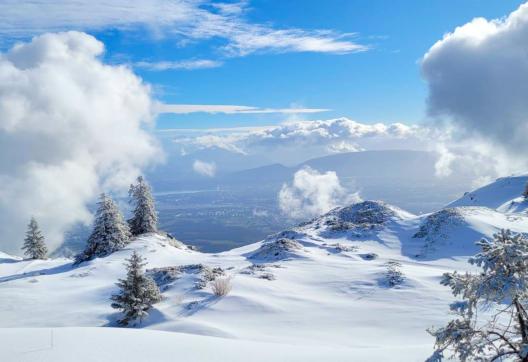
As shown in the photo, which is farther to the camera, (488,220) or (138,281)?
(488,220)

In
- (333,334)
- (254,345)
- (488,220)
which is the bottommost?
(333,334)

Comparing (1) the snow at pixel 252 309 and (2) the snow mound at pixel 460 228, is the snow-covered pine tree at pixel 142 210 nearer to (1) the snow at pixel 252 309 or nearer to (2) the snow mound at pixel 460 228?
(1) the snow at pixel 252 309

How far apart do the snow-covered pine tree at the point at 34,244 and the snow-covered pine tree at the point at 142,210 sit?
1397cm

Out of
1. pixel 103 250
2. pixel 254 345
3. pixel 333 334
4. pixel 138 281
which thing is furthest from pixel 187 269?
pixel 103 250

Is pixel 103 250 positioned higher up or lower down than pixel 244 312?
higher up

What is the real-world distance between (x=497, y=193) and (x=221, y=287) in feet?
238

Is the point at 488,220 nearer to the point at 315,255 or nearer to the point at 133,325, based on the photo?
the point at 315,255

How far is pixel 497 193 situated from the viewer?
72.8 meters

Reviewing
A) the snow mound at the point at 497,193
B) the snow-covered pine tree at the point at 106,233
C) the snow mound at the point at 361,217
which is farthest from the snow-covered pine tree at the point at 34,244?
the snow mound at the point at 497,193

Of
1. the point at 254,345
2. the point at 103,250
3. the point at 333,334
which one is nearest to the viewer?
the point at 254,345

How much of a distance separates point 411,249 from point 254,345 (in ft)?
122

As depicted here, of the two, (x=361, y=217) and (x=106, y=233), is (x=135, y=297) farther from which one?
(x=361, y=217)

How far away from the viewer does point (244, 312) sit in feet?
59.6

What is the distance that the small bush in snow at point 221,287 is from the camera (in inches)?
795
